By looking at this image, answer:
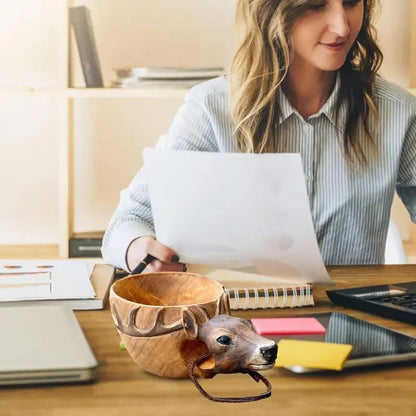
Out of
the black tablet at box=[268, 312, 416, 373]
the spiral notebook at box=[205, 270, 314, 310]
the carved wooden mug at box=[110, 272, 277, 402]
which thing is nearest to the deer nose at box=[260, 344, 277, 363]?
the carved wooden mug at box=[110, 272, 277, 402]

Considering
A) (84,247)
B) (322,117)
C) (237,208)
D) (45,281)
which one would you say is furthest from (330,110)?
(84,247)

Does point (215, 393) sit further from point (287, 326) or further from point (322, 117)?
point (322, 117)

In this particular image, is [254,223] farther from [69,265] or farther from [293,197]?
[69,265]

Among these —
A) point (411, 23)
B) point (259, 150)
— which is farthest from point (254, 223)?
point (411, 23)

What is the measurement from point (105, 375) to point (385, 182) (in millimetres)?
1076

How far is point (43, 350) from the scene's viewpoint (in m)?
0.83

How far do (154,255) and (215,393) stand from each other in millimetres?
517

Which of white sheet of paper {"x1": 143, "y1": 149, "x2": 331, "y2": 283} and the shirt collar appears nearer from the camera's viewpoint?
white sheet of paper {"x1": 143, "y1": 149, "x2": 331, "y2": 283}

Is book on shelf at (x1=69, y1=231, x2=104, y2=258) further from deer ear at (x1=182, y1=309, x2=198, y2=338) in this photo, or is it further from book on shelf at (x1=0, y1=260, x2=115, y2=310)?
deer ear at (x1=182, y1=309, x2=198, y2=338)

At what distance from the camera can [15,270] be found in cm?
128

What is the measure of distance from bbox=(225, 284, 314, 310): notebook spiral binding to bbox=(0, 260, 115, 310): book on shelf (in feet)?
0.63

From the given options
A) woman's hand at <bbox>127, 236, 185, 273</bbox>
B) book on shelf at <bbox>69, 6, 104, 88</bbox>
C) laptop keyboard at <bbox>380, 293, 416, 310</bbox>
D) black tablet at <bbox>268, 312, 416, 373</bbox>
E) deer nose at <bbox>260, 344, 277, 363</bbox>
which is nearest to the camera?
deer nose at <bbox>260, 344, 277, 363</bbox>

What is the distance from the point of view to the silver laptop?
0.78 meters

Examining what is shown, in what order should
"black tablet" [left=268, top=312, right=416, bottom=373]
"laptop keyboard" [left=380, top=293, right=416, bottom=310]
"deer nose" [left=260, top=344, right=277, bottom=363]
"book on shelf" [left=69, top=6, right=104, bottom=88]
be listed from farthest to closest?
1. "book on shelf" [left=69, top=6, right=104, bottom=88]
2. "laptop keyboard" [left=380, top=293, right=416, bottom=310]
3. "black tablet" [left=268, top=312, right=416, bottom=373]
4. "deer nose" [left=260, top=344, right=277, bottom=363]
